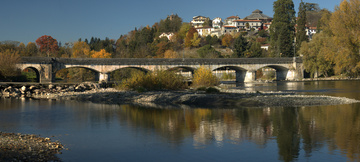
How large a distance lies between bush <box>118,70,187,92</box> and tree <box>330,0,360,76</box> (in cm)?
2960

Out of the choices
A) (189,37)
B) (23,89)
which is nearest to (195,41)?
(189,37)

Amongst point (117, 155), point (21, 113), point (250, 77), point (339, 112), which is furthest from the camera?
point (250, 77)

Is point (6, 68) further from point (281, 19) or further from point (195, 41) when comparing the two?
point (195, 41)

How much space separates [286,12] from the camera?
114 metres

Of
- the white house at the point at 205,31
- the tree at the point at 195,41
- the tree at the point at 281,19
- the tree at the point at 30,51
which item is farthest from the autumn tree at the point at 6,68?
the white house at the point at 205,31

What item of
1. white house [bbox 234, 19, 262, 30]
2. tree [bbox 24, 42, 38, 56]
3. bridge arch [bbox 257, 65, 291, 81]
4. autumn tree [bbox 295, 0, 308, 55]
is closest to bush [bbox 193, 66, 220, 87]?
bridge arch [bbox 257, 65, 291, 81]

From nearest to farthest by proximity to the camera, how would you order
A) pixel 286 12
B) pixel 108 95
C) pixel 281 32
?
pixel 108 95 → pixel 281 32 → pixel 286 12

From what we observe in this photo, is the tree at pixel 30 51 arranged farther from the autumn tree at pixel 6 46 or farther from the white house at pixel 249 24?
the white house at pixel 249 24

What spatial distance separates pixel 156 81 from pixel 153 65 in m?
40.1

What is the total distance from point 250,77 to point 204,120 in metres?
68.9

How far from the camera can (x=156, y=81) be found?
135 feet

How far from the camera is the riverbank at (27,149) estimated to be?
37.8 ft

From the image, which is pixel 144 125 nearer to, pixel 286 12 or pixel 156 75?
pixel 156 75

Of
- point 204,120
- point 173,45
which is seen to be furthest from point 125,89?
point 173,45
